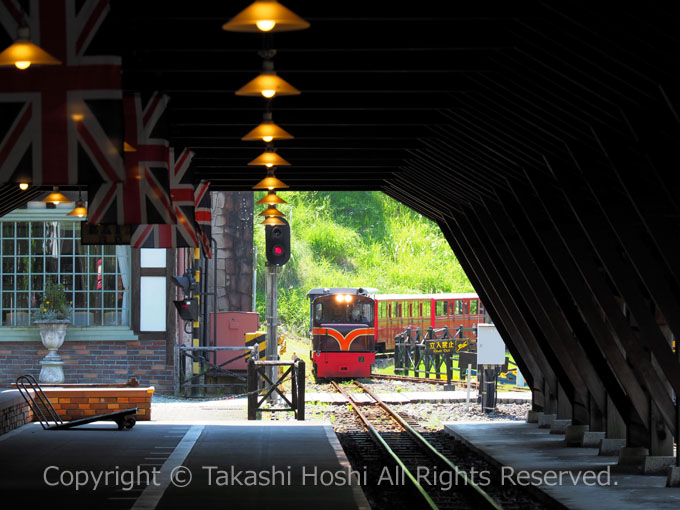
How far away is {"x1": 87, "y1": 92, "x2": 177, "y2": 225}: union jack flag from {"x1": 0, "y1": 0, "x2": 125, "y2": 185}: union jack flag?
308 centimetres

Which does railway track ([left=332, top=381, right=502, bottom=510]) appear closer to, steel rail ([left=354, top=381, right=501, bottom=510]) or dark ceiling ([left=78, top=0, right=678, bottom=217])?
steel rail ([left=354, top=381, right=501, bottom=510])

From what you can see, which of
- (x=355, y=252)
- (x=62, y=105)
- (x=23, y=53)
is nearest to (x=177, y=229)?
(x=62, y=105)

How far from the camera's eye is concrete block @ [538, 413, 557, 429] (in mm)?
17281

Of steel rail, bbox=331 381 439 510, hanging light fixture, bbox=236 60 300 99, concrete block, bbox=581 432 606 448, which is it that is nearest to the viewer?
hanging light fixture, bbox=236 60 300 99

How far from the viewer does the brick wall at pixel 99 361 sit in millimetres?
22625

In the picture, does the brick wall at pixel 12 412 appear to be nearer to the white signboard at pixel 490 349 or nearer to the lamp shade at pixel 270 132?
the lamp shade at pixel 270 132

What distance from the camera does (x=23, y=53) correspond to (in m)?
6.46

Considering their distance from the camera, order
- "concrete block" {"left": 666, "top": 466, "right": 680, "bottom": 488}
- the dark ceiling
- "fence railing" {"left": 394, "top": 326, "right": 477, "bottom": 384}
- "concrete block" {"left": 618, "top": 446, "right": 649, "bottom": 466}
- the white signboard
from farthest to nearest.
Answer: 1. "fence railing" {"left": 394, "top": 326, "right": 477, "bottom": 384}
2. the white signboard
3. "concrete block" {"left": 618, "top": 446, "right": 649, "bottom": 466}
4. "concrete block" {"left": 666, "top": 466, "right": 680, "bottom": 488}
5. the dark ceiling

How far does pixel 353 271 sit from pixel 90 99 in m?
50.7

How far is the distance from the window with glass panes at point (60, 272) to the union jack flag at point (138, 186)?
1186cm

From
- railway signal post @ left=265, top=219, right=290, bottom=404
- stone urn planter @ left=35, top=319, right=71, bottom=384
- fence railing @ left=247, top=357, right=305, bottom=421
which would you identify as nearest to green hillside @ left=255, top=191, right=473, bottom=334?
stone urn planter @ left=35, top=319, right=71, bottom=384

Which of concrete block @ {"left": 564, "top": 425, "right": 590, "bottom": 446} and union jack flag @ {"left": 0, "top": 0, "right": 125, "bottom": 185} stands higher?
union jack flag @ {"left": 0, "top": 0, "right": 125, "bottom": 185}

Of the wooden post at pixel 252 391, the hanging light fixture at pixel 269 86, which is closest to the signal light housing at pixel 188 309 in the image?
the wooden post at pixel 252 391

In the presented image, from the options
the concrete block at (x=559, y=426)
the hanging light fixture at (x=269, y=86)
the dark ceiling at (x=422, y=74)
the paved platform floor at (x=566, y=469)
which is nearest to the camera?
the hanging light fixture at (x=269, y=86)
